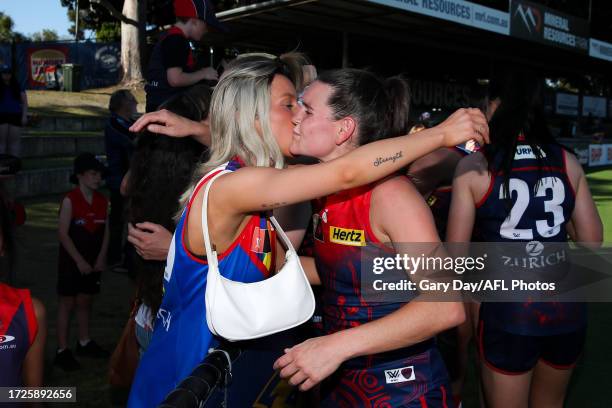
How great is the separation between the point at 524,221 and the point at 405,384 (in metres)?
1.16

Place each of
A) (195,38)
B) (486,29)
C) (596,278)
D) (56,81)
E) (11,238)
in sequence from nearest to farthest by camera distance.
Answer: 1. (11,238)
2. (195,38)
3. (596,278)
4. (486,29)
5. (56,81)

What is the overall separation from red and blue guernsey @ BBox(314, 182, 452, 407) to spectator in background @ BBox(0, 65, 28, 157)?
1020 centimetres

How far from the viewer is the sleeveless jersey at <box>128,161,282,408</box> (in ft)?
6.75

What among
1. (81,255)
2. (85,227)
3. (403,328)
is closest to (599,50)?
(85,227)

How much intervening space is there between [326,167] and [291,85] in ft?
1.98

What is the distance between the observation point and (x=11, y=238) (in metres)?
2.47

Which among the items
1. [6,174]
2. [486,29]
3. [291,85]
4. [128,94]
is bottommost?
[6,174]

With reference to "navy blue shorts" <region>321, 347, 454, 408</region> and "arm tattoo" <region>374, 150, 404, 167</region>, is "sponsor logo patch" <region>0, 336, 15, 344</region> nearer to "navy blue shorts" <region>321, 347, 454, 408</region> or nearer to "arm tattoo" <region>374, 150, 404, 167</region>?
"navy blue shorts" <region>321, 347, 454, 408</region>

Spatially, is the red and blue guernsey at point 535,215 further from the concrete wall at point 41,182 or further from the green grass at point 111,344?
the concrete wall at point 41,182

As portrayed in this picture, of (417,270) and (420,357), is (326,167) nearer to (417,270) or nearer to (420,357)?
(417,270)

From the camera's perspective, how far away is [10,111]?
432 inches

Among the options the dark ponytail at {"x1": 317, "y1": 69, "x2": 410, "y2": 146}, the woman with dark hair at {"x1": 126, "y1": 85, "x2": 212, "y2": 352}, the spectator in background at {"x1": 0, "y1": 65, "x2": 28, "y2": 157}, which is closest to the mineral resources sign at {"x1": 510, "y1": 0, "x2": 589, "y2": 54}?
the spectator in background at {"x1": 0, "y1": 65, "x2": 28, "y2": 157}

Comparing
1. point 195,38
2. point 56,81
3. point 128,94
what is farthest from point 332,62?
point 195,38

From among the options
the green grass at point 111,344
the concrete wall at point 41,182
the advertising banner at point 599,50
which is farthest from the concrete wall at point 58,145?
the advertising banner at point 599,50
